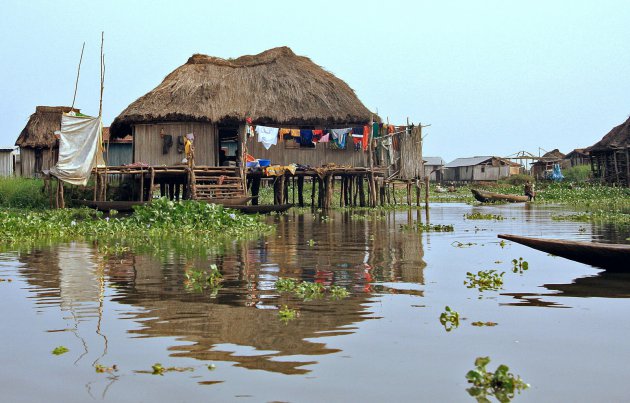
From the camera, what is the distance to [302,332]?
6.02 meters

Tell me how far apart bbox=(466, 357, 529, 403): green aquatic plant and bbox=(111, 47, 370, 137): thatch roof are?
21970 millimetres

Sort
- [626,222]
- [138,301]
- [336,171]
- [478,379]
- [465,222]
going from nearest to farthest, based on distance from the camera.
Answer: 1. [478,379]
2. [138,301]
3. [626,222]
4. [465,222]
5. [336,171]

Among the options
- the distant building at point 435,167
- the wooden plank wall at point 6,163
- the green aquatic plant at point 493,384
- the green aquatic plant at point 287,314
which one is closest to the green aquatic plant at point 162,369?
the green aquatic plant at point 287,314

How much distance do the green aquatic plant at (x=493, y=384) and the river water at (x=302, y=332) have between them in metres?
0.07

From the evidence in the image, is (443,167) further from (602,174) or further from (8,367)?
(8,367)

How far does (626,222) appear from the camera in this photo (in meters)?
20.8

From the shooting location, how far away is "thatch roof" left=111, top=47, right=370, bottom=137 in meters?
26.1

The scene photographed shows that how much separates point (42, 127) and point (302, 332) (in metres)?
35.6

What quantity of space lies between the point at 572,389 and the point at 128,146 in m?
39.5

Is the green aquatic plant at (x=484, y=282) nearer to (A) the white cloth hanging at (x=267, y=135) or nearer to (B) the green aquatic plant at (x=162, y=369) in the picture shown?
(B) the green aquatic plant at (x=162, y=369)

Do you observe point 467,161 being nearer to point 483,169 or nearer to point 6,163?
point 483,169

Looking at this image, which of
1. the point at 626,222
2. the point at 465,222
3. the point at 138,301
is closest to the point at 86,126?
the point at 465,222

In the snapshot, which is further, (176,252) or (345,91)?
(345,91)

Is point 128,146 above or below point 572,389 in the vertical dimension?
above
